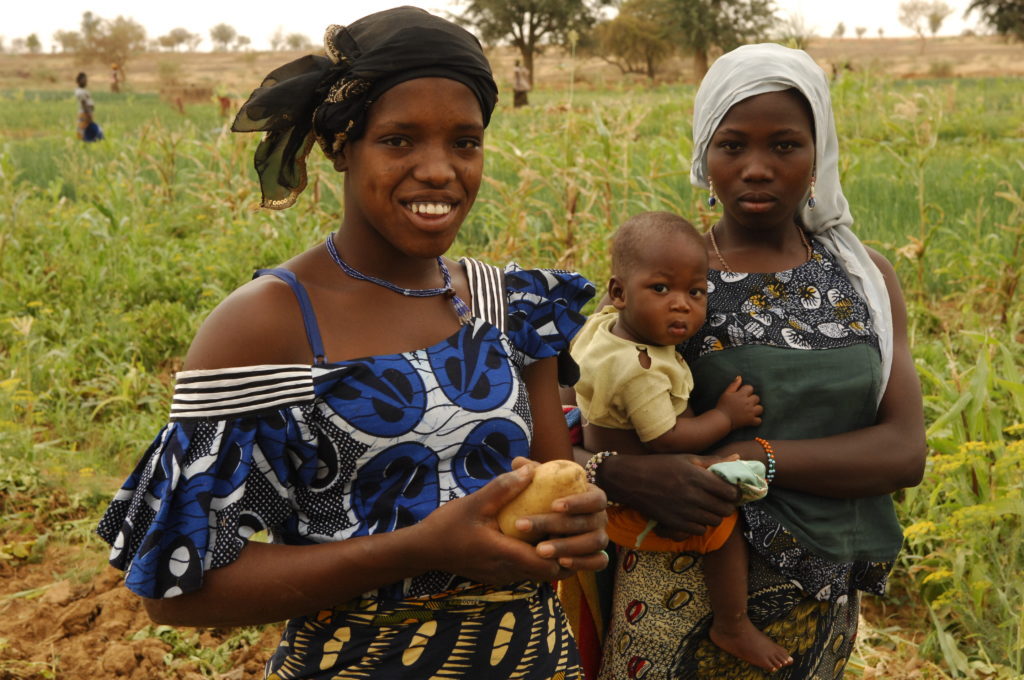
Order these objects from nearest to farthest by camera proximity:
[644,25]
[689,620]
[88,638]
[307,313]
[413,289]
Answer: [307,313] < [413,289] < [689,620] < [88,638] < [644,25]

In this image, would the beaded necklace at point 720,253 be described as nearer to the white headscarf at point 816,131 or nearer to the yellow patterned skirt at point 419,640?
the white headscarf at point 816,131

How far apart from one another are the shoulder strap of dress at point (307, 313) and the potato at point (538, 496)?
0.99 feet

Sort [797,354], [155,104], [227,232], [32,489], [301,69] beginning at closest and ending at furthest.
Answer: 1. [301,69]
2. [797,354]
3. [32,489]
4. [227,232]
5. [155,104]

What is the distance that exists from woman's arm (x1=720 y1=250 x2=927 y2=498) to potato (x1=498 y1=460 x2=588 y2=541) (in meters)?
0.50

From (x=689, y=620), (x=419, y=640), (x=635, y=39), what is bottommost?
(x=689, y=620)

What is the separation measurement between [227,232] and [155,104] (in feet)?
66.6

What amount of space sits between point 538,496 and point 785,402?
62 centimetres

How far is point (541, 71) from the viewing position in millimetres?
44781

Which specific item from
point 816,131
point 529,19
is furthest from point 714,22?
point 816,131

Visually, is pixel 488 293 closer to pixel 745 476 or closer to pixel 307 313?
pixel 307 313

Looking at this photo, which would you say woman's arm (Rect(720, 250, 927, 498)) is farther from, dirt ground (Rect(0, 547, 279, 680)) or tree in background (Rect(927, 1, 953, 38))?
tree in background (Rect(927, 1, 953, 38))

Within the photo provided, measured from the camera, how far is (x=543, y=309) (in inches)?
57.6

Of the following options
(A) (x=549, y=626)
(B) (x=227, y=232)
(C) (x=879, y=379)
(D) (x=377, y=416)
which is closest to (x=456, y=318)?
(D) (x=377, y=416)

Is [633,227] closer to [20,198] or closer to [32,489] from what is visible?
[32,489]
